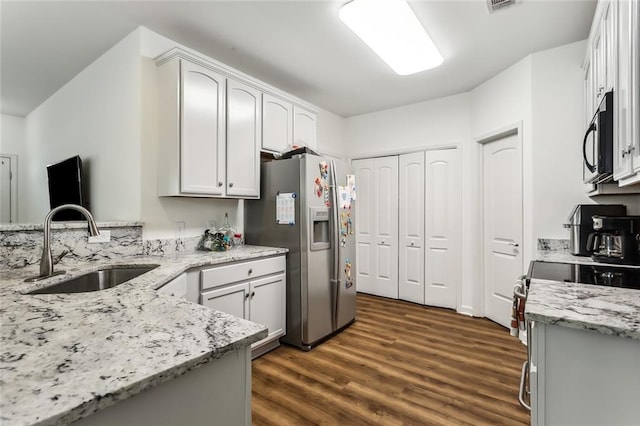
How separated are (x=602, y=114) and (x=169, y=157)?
272cm

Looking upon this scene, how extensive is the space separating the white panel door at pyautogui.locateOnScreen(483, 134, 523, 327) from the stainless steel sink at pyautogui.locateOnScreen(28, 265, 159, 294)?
127 inches

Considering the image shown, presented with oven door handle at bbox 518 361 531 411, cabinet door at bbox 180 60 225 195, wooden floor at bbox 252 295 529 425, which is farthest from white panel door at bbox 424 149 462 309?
cabinet door at bbox 180 60 225 195

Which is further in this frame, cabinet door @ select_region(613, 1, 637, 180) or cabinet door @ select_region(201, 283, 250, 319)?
cabinet door @ select_region(201, 283, 250, 319)

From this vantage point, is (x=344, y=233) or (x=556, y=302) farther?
(x=344, y=233)

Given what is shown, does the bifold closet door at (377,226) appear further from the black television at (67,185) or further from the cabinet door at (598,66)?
the black television at (67,185)

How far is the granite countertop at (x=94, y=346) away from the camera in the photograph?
1.75ft

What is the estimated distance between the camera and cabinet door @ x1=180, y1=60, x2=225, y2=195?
2.38 metres

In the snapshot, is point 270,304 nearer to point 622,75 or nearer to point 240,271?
point 240,271

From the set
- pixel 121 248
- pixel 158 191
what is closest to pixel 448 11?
pixel 158 191

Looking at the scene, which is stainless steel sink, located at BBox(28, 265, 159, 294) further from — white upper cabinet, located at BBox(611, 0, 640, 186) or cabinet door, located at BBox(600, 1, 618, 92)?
cabinet door, located at BBox(600, 1, 618, 92)

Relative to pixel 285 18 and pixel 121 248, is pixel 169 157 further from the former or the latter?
pixel 285 18

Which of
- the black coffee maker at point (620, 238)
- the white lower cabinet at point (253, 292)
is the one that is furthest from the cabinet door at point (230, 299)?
the black coffee maker at point (620, 238)

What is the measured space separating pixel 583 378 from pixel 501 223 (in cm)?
261

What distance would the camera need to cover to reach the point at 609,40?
162cm
